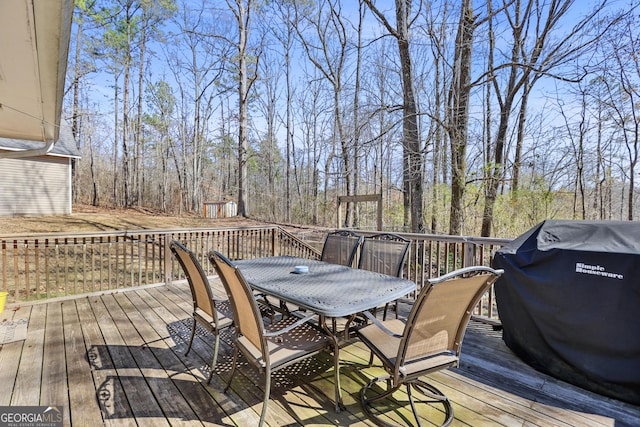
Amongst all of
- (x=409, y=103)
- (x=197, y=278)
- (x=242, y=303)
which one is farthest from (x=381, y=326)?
(x=409, y=103)

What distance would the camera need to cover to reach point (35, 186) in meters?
10.2

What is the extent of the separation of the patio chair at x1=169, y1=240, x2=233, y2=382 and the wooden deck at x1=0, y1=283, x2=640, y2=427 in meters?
0.27

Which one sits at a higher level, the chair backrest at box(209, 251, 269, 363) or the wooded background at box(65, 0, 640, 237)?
the wooded background at box(65, 0, 640, 237)

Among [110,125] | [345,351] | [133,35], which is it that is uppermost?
[133,35]

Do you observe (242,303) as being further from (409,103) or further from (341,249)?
(409,103)

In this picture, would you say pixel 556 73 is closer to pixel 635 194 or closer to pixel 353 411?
pixel 353 411

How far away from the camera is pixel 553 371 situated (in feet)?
7.64

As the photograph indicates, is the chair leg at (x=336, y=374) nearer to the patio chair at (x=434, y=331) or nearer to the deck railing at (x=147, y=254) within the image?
the patio chair at (x=434, y=331)

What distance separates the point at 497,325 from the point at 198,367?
3.05 metres

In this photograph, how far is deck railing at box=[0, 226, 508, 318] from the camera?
12.0ft

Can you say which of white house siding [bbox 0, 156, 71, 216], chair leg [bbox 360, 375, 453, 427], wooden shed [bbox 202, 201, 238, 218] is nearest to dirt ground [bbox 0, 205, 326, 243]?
white house siding [bbox 0, 156, 71, 216]

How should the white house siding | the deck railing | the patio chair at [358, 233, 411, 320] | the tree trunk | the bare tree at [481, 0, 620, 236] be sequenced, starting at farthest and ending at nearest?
1. the white house siding
2. the tree trunk
3. the bare tree at [481, 0, 620, 236]
4. the deck railing
5. the patio chair at [358, 233, 411, 320]

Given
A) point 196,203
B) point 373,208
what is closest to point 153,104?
point 196,203

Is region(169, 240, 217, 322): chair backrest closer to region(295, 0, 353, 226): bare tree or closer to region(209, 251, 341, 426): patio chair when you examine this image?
region(209, 251, 341, 426): patio chair
